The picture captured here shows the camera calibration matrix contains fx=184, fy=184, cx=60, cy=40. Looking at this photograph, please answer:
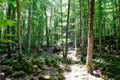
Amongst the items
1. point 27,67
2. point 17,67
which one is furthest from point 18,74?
point 27,67

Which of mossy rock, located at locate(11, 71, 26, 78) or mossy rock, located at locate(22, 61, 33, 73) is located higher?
mossy rock, located at locate(22, 61, 33, 73)

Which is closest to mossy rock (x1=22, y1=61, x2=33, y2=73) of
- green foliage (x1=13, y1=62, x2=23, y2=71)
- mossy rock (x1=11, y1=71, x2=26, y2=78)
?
green foliage (x1=13, y1=62, x2=23, y2=71)

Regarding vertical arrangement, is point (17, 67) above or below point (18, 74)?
above

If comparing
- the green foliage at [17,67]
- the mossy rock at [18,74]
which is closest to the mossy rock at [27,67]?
the green foliage at [17,67]

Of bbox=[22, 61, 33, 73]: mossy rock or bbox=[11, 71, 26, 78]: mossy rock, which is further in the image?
bbox=[22, 61, 33, 73]: mossy rock

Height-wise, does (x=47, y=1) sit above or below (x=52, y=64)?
above

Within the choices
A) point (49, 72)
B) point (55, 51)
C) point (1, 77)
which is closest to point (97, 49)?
point (55, 51)

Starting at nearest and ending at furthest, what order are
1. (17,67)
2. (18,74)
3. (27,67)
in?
(18,74), (17,67), (27,67)

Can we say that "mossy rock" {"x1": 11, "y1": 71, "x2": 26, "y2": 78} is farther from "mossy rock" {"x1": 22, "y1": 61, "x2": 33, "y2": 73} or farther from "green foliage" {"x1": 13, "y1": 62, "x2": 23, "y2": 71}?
"green foliage" {"x1": 13, "y1": 62, "x2": 23, "y2": 71}

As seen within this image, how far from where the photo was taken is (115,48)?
943 inches

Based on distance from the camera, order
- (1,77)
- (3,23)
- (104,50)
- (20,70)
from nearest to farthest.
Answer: (3,23) → (1,77) → (20,70) → (104,50)

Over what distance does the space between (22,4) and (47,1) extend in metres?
17.7

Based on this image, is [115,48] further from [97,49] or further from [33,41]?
[33,41]

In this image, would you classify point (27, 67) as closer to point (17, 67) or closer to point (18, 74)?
point (17, 67)
